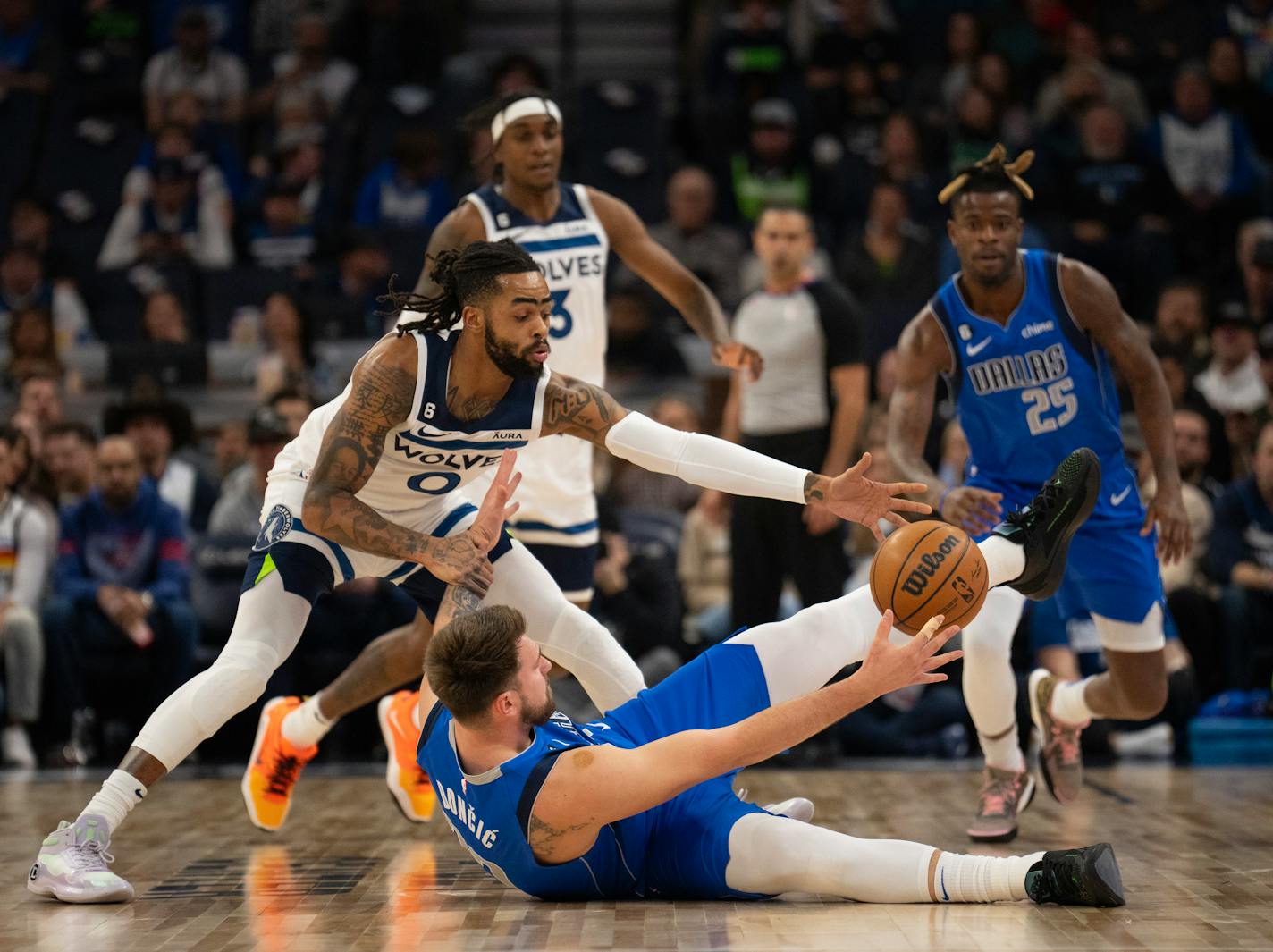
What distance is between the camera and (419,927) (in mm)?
4098

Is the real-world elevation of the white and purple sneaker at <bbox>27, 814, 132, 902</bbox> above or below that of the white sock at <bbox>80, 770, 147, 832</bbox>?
below

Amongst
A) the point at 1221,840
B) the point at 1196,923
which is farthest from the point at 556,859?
the point at 1221,840

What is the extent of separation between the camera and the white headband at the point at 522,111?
235 inches

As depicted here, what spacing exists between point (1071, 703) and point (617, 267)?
5.84 m

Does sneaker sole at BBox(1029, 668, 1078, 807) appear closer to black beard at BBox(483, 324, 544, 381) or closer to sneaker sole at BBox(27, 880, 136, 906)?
black beard at BBox(483, 324, 544, 381)

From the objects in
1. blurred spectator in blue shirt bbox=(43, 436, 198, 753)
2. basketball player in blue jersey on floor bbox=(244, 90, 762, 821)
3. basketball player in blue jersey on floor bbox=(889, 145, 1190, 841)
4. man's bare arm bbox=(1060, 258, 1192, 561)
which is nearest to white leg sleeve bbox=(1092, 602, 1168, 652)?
basketball player in blue jersey on floor bbox=(889, 145, 1190, 841)

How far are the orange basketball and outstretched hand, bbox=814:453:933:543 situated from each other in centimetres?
8

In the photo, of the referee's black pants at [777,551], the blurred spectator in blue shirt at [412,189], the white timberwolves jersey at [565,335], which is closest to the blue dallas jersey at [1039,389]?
the white timberwolves jersey at [565,335]

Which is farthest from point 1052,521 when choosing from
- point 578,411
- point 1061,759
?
point 578,411

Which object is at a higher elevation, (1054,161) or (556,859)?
(1054,161)

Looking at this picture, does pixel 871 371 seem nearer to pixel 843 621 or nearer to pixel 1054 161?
pixel 1054 161

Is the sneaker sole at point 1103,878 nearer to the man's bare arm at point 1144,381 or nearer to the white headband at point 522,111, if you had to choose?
the man's bare arm at point 1144,381

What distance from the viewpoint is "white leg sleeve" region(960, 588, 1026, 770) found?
18.1 ft

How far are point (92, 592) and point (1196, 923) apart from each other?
20.0ft
